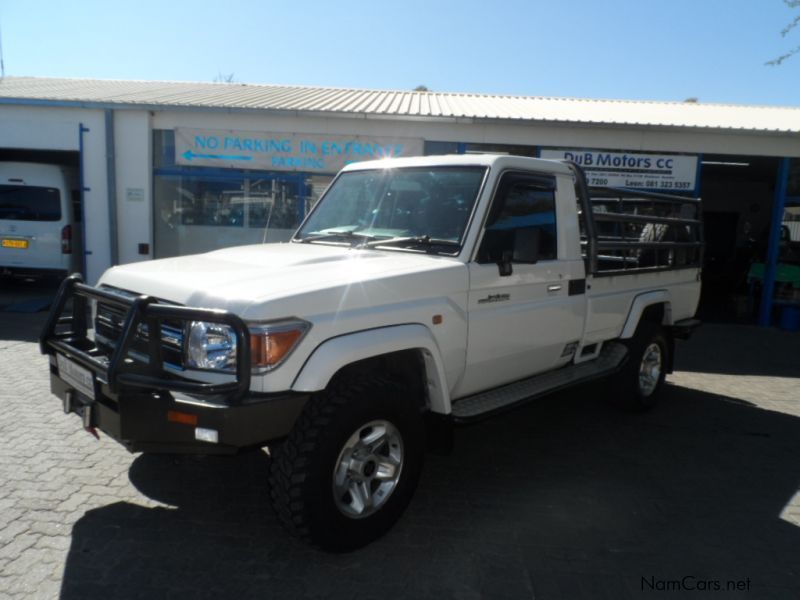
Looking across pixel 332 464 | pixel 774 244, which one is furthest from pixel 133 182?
pixel 774 244

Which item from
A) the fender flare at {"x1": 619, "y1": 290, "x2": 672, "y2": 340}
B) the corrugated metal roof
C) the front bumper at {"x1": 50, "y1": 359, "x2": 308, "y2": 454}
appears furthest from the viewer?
the corrugated metal roof

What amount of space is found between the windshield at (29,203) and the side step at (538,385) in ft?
35.8

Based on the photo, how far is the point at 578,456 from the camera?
4543mm

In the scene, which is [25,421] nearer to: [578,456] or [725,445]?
[578,456]

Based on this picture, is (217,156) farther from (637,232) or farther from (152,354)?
(152,354)

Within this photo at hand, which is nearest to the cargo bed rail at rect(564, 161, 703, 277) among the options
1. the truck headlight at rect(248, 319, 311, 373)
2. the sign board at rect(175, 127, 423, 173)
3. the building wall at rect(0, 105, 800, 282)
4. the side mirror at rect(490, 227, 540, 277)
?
the side mirror at rect(490, 227, 540, 277)

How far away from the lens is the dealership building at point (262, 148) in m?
10.3

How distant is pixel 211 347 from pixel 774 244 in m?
11.3

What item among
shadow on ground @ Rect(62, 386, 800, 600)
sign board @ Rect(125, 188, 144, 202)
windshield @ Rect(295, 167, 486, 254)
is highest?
sign board @ Rect(125, 188, 144, 202)

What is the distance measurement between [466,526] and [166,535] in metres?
1.67

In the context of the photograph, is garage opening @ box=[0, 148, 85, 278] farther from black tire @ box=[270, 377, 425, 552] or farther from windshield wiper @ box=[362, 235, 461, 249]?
black tire @ box=[270, 377, 425, 552]

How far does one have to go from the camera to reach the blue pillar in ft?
34.8

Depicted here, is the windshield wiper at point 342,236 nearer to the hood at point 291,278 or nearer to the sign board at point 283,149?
the hood at point 291,278

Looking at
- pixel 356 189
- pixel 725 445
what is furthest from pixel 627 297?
pixel 356 189
